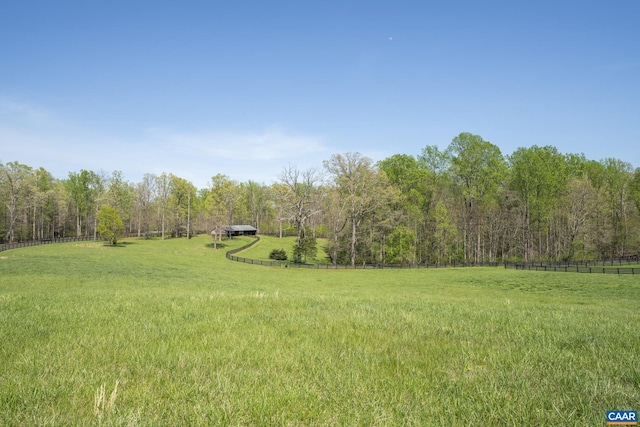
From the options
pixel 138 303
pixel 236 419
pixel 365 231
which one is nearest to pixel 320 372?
pixel 236 419

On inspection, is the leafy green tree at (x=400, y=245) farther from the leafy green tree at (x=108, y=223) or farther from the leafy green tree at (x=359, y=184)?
the leafy green tree at (x=108, y=223)

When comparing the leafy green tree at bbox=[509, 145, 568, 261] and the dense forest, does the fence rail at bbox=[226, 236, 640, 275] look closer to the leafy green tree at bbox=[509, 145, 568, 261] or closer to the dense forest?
the dense forest

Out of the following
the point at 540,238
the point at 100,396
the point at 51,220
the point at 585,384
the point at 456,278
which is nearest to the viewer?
the point at 100,396

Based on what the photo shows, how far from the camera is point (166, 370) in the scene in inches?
167

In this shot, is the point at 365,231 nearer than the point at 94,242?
Yes

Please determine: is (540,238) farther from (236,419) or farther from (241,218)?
(241,218)

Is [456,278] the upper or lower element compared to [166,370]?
lower

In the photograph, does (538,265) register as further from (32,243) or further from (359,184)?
(32,243)

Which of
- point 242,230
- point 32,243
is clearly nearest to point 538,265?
point 242,230

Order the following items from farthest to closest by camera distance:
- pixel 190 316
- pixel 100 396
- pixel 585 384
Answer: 1. pixel 190 316
2. pixel 585 384
3. pixel 100 396

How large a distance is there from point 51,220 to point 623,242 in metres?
136

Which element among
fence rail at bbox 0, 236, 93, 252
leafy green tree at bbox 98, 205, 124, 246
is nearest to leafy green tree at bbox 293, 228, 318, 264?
leafy green tree at bbox 98, 205, 124, 246

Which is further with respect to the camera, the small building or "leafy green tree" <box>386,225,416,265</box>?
the small building

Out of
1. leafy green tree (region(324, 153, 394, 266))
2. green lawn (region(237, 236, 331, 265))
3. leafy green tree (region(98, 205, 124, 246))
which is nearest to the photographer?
leafy green tree (region(324, 153, 394, 266))
